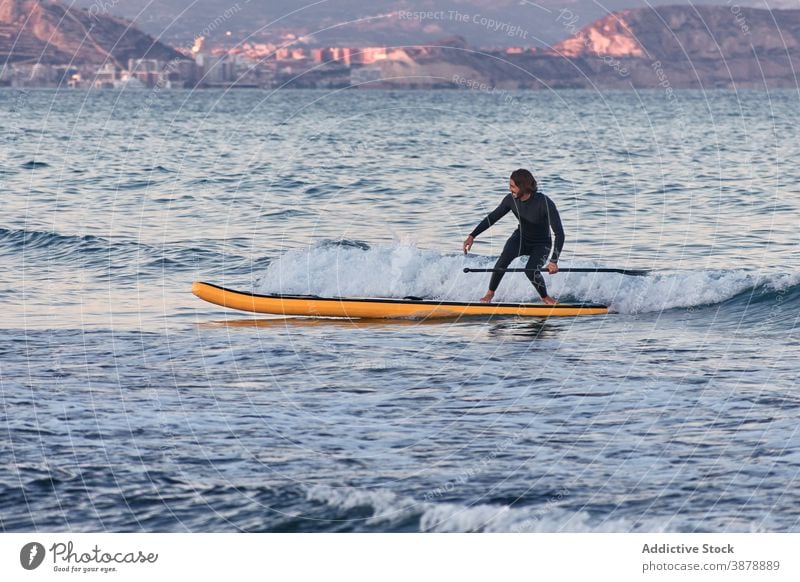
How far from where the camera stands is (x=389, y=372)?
13250mm

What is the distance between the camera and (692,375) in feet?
42.2

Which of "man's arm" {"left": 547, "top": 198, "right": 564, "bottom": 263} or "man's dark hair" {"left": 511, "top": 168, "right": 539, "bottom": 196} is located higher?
"man's dark hair" {"left": 511, "top": 168, "right": 539, "bottom": 196}

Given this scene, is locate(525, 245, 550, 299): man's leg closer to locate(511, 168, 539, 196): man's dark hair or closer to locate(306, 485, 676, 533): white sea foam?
locate(511, 168, 539, 196): man's dark hair

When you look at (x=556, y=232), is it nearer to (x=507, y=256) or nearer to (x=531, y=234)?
(x=531, y=234)

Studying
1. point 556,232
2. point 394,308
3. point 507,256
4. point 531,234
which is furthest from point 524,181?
point 394,308

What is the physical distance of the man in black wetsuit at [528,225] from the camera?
16547 mm

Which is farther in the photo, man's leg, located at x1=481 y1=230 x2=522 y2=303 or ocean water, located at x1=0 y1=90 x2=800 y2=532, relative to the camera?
man's leg, located at x1=481 y1=230 x2=522 y2=303
